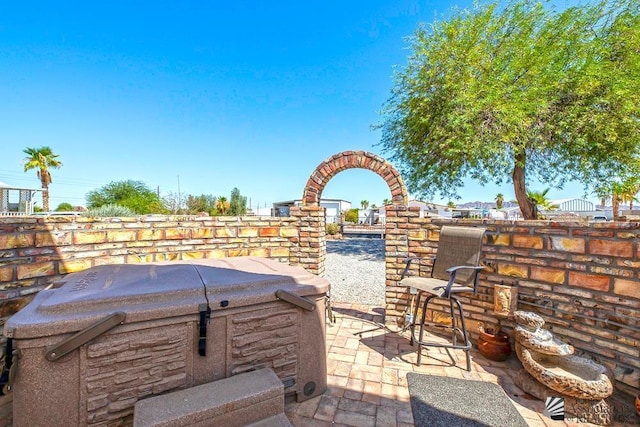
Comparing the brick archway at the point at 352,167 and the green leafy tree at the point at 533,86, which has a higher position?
the green leafy tree at the point at 533,86

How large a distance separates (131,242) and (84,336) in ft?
5.83

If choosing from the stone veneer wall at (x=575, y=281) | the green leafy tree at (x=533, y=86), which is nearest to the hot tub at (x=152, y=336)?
the stone veneer wall at (x=575, y=281)

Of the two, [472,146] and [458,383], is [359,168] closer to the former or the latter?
[458,383]

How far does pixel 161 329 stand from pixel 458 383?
2.22 m

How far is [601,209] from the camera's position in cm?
1616

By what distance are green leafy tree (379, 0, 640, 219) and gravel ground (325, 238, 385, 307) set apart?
3600mm

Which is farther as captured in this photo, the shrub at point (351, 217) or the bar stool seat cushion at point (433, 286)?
the shrub at point (351, 217)

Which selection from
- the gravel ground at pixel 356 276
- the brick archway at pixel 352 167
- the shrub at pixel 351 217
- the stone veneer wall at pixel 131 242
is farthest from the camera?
the shrub at pixel 351 217

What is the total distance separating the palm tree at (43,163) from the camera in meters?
17.6

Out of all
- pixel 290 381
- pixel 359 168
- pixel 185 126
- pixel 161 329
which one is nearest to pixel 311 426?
pixel 290 381

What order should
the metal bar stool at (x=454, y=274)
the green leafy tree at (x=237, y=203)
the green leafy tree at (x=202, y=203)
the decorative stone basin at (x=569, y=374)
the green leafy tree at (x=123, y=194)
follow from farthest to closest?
1. the green leafy tree at (x=237, y=203)
2. the green leafy tree at (x=202, y=203)
3. the green leafy tree at (x=123, y=194)
4. the metal bar stool at (x=454, y=274)
5. the decorative stone basin at (x=569, y=374)

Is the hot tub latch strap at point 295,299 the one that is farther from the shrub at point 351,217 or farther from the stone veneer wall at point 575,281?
the shrub at point 351,217

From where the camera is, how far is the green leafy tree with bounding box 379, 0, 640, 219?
18.6 feet

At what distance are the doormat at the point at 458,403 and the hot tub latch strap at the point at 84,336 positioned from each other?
1.86 meters
